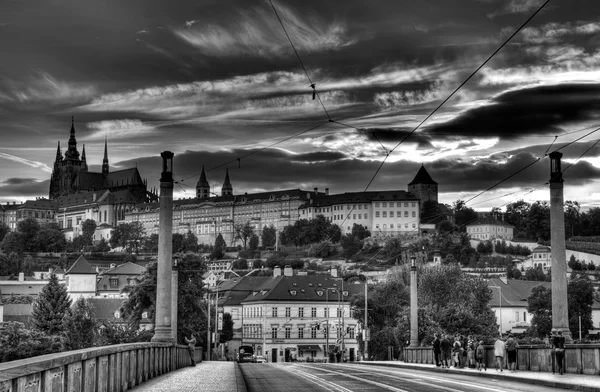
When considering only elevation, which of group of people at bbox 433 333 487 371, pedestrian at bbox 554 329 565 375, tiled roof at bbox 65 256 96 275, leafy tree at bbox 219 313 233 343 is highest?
tiled roof at bbox 65 256 96 275

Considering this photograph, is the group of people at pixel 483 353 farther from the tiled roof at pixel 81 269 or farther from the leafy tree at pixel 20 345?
the tiled roof at pixel 81 269

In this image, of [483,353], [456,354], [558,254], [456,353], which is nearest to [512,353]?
[483,353]

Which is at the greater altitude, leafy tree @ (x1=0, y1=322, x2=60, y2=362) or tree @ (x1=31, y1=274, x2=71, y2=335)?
tree @ (x1=31, y1=274, x2=71, y2=335)

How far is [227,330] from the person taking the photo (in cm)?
10719

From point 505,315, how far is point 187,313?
6096 centimetres

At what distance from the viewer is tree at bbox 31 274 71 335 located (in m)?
90.4

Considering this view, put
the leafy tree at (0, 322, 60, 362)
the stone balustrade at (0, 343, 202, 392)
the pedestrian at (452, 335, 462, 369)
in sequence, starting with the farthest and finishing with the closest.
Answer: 1. the leafy tree at (0, 322, 60, 362)
2. the pedestrian at (452, 335, 462, 369)
3. the stone balustrade at (0, 343, 202, 392)

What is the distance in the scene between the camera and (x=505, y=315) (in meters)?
121

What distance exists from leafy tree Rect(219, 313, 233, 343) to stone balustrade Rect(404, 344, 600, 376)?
2888 inches

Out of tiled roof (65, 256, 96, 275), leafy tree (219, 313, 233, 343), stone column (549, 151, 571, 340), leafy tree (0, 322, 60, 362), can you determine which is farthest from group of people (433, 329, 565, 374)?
tiled roof (65, 256, 96, 275)

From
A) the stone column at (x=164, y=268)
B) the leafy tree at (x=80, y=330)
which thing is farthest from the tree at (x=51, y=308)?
the stone column at (x=164, y=268)

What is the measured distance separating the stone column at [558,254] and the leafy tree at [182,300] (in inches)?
1798

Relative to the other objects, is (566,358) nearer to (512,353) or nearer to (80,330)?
(512,353)

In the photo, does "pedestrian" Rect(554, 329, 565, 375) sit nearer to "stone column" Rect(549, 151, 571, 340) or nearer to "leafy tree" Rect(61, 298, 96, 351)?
"stone column" Rect(549, 151, 571, 340)
